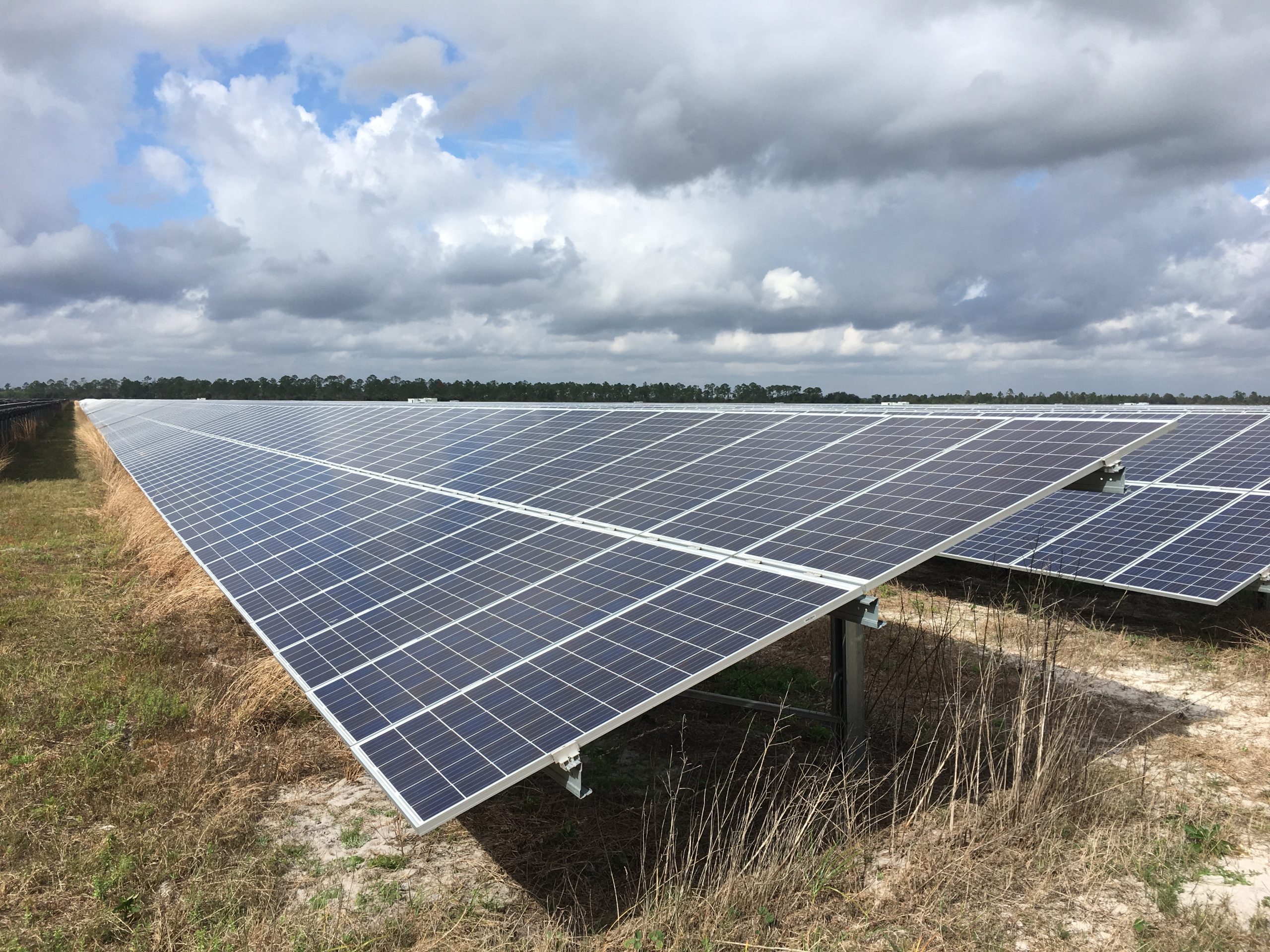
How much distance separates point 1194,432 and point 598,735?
68.7ft

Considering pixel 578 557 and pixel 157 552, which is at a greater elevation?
pixel 578 557

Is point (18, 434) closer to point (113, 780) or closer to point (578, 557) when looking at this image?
point (113, 780)

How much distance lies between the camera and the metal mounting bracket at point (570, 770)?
19.5 ft

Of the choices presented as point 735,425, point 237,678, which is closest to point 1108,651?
point 735,425

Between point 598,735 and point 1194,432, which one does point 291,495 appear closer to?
point 598,735

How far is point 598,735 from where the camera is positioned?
6.07m

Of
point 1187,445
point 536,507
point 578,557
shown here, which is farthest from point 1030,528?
point 578,557

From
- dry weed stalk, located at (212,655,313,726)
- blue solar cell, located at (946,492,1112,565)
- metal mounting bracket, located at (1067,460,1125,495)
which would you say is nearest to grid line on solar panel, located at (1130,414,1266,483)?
blue solar cell, located at (946,492,1112,565)

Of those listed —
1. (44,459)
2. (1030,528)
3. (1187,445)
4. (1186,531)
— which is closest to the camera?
(1186,531)

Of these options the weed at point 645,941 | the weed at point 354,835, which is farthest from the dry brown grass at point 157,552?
the weed at point 645,941

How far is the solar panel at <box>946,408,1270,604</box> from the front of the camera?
14.6m

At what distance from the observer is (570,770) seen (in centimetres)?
601

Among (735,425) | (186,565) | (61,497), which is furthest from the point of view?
(61,497)

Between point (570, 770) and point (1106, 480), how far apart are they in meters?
6.79
